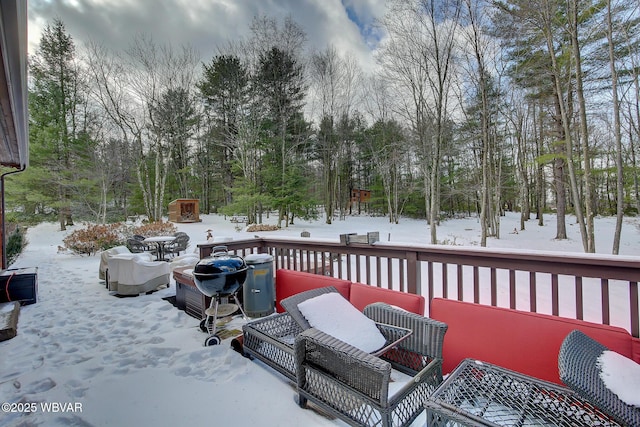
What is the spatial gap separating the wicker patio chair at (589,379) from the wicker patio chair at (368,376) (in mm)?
620

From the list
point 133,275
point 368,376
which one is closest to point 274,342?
point 368,376

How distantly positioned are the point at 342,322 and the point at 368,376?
1.93 ft

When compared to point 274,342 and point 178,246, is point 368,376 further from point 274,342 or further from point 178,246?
point 178,246

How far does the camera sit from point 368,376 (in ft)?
5.06

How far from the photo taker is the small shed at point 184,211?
1538cm

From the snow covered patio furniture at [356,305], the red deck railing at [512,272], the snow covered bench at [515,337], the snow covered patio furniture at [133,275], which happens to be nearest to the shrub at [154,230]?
the snow covered patio furniture at [133,275]

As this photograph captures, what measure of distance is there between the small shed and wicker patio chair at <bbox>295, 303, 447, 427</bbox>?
15225mm

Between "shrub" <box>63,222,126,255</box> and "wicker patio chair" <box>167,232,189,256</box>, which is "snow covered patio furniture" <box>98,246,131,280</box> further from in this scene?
"shrub" <box>63,222,126,255</box>

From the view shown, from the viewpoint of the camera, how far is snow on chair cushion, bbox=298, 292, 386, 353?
1.97m

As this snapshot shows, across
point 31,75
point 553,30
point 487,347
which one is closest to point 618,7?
point 553,30

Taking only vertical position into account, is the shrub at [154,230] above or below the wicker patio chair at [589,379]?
above

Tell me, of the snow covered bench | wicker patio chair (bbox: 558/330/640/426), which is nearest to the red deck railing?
the snow covered bench

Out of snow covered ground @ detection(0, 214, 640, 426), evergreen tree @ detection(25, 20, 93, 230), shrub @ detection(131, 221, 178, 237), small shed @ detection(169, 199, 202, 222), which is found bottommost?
snow covered ground @ detection(0, 214, 640, 426)

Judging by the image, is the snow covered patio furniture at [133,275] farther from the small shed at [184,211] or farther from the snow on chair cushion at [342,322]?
the small shed at [184,211]
